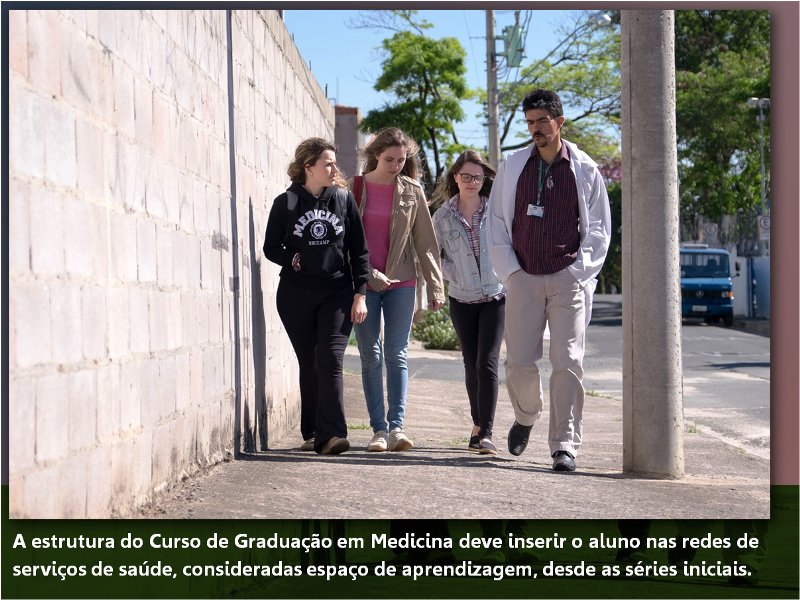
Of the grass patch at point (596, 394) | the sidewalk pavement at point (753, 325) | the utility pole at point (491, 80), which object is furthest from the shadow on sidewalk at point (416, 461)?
the sidewalk pavement at point (753, 325)

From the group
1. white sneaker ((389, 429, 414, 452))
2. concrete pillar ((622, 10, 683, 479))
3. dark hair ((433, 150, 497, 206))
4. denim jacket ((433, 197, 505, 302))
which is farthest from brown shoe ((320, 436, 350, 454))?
dark hair ((433, 150, 497, 206))

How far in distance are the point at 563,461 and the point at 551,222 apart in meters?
1.28

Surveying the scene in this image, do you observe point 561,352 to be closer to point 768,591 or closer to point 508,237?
point 508,237

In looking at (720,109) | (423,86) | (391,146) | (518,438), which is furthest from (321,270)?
(720,109)

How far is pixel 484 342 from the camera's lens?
19.7 ft

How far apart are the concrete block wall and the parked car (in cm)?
2371

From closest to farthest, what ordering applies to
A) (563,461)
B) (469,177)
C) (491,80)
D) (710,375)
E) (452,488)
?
1. (452,488)
2. (563,461)
3. (469,177)
4. (710,375)
5. (491,80)

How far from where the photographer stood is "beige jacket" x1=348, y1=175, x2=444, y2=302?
590 centimetres

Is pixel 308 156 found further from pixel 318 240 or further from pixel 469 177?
pixel 469 177

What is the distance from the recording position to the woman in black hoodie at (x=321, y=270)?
17.8ft

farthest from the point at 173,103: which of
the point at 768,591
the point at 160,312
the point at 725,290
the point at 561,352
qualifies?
the point at 725,290

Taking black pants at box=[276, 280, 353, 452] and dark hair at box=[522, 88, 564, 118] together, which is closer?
dark hair at box=[522, 88, 564, 118]

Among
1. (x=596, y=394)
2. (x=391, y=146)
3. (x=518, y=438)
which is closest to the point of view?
(x=518, y=438)

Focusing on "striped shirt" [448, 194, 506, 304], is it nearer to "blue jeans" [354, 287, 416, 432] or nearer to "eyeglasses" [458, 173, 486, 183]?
"eyeglasses" [458, 173, 486, 183]
